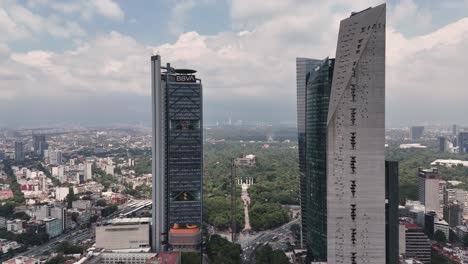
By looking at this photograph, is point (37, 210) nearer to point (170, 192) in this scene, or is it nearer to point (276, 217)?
point (170, 192)

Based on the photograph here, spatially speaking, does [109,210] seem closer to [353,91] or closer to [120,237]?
[120,237]

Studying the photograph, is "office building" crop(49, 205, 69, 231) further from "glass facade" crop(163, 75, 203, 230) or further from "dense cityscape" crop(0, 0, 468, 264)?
"glass facade" crop(163, 75, 203, 230)

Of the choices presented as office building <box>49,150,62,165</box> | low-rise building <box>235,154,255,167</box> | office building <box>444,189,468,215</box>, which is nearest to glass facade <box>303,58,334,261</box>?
office building <box>444,189,468,215</box>

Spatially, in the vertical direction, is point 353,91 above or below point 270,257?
above

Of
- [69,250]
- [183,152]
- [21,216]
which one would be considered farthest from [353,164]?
[21,216]

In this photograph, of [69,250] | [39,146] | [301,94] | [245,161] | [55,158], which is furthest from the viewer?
[39,146]

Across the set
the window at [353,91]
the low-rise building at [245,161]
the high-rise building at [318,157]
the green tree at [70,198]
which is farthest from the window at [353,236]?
the low-rise building at [245,161]
